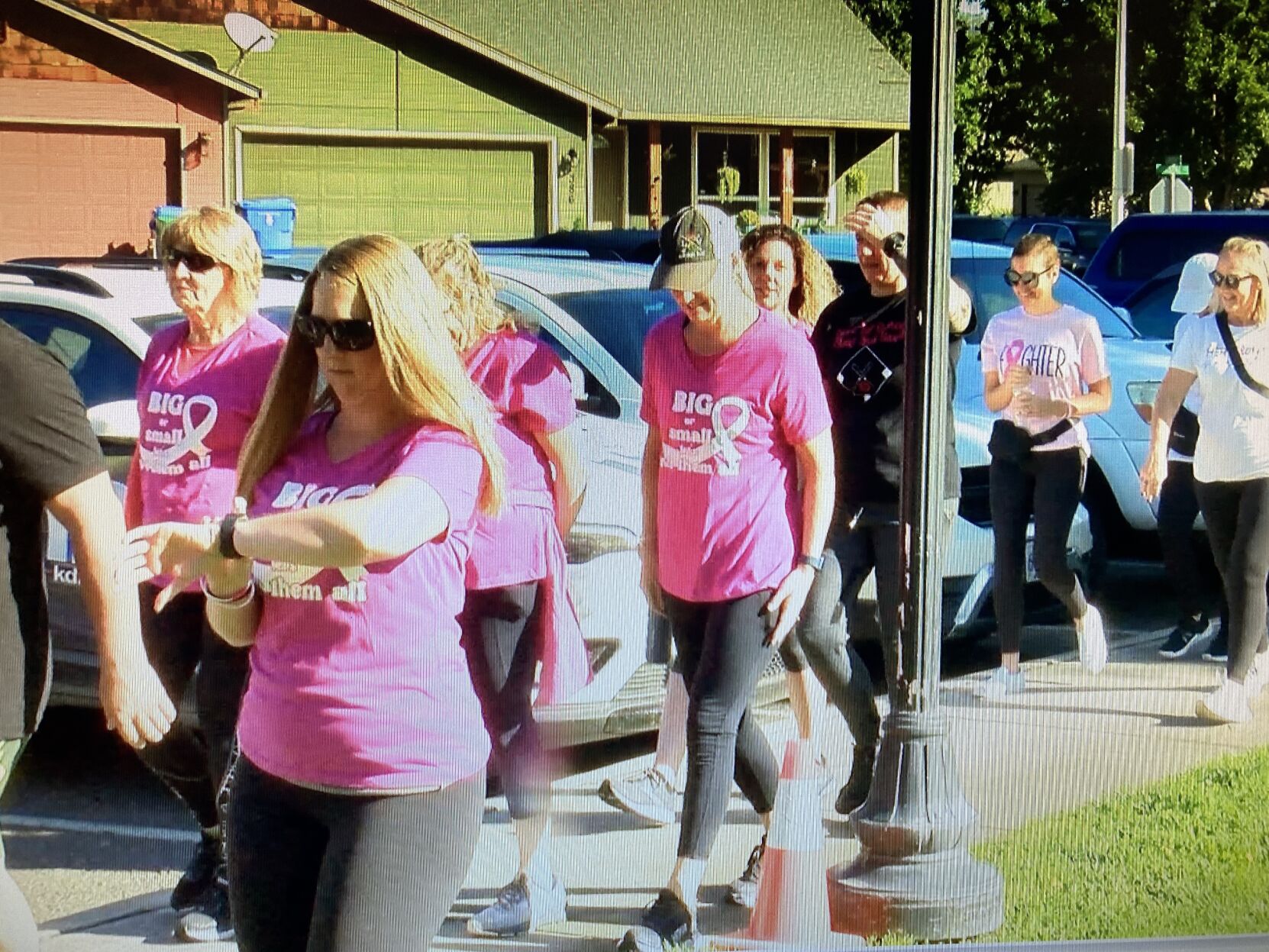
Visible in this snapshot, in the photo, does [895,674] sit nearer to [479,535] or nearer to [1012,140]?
[479,535]

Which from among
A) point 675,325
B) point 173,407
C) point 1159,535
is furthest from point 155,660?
point 1159,535

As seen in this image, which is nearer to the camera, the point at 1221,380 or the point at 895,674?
the point at 895,674

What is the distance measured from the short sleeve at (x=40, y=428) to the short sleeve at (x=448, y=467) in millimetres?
652

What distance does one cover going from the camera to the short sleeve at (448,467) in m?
2.67

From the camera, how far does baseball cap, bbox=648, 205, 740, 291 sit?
12.4ft

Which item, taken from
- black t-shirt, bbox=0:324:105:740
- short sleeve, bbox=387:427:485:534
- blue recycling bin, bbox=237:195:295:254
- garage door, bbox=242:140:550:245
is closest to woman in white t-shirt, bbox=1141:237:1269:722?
garage door, bbox=242:140:550:245

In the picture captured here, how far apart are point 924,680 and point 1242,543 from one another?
1294 millimetres

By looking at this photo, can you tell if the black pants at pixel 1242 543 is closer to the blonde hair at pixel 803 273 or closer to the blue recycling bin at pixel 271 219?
the blonde hair at pixel 803 273

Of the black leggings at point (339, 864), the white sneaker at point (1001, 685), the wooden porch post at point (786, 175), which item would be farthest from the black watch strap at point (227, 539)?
the white sneaker at point (1001, 685)

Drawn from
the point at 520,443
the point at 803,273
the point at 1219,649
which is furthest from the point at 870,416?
the point at 1219,649

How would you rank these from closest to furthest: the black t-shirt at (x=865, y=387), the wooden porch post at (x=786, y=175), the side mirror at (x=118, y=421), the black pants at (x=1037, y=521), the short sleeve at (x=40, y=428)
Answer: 1. the short sleeve at (x=40, y=428)
2. the side mirror at (x=118, y=421)
3. the wooden porch post at (x=786, y=175)
4. the black t-shirt at (x=865, y=387)
5. the black pants at (x=1037, y=521)

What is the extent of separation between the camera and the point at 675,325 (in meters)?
3.89

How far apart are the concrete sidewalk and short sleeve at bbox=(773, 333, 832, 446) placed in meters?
0.92

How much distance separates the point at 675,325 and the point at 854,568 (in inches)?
35.2
